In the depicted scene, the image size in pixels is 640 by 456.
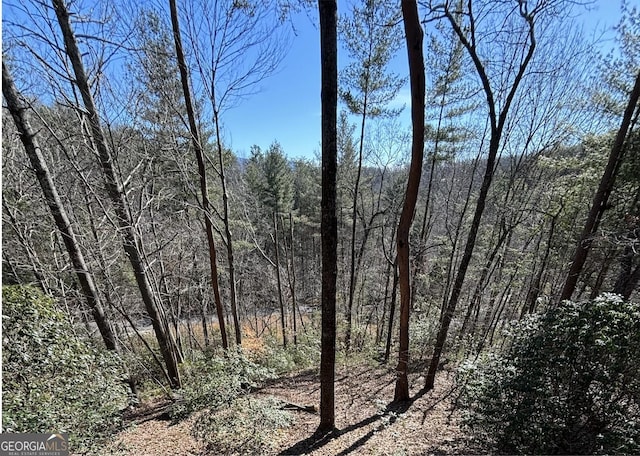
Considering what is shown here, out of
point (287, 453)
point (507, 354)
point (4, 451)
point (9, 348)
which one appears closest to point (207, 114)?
point (9, 348)

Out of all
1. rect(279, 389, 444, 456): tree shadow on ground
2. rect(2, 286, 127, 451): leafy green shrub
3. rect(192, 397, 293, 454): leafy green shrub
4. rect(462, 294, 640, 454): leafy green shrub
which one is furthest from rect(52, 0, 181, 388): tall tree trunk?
rect(462, 294, 640, 454): leafy green shrub

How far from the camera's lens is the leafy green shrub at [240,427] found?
3879 mm

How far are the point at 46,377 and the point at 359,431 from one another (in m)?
4.07

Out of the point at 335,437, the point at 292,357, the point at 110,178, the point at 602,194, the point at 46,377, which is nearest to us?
the point at 46,377

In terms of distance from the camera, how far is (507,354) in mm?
3402

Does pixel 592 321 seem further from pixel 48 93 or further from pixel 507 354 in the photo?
pixel 48 93

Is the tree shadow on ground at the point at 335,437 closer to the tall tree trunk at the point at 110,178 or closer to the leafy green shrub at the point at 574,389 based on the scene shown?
the leafy green shrub at the point at 574,389

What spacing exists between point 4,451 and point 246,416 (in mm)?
2552

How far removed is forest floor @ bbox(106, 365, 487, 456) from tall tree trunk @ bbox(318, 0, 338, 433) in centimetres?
45

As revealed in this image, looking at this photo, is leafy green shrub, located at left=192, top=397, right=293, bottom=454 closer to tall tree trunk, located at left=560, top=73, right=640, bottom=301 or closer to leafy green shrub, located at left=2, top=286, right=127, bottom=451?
leafy green shrub, located at left=2, top=286, right=127, bottom=451

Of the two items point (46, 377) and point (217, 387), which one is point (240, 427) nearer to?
point (217, 387)

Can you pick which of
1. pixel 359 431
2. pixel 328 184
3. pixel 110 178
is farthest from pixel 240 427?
pixel 110 178

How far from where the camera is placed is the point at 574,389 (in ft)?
8.81

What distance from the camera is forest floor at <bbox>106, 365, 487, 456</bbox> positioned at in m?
3.83
